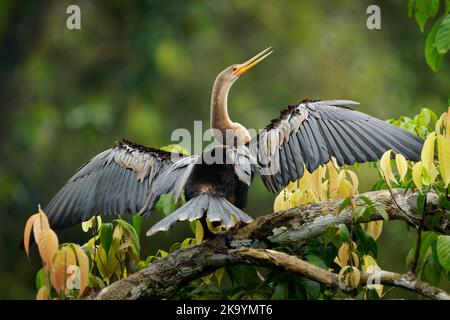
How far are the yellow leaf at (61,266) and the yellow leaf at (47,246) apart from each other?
0.10ft

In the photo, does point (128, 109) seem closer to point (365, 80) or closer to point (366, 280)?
point (365, 80)

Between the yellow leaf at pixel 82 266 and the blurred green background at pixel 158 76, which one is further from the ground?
the blurred green background at pixel 158 76

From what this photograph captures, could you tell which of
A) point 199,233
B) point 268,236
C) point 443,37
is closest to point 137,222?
point 199,233

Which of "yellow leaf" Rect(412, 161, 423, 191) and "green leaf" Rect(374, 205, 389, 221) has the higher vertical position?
"yellow leaf" Rect(412, 161, 423, 191)

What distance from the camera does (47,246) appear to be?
3018 mm

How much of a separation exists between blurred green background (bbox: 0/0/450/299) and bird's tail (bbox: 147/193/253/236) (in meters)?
5.99

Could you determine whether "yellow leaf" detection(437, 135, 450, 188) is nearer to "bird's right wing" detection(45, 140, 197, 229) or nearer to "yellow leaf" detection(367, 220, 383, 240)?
"yellow leaf" detection(367, 220, 383, 240)

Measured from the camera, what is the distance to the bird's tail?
3559mm

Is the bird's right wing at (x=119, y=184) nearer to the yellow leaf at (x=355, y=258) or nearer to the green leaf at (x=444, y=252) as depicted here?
the yellow leaf at (x=355, y=258)

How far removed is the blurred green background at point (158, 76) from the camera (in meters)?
10.1

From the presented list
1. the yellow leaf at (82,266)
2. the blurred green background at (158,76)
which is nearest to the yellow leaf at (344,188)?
the yellow leaf at (82,266)

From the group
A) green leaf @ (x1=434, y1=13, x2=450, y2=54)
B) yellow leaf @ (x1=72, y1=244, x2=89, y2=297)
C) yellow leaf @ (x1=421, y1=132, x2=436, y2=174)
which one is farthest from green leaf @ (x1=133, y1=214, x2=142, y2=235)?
green leaf @ (x1=434, y1=13, x2=450, y2=54)

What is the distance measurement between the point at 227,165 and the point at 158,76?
6.92 metres
